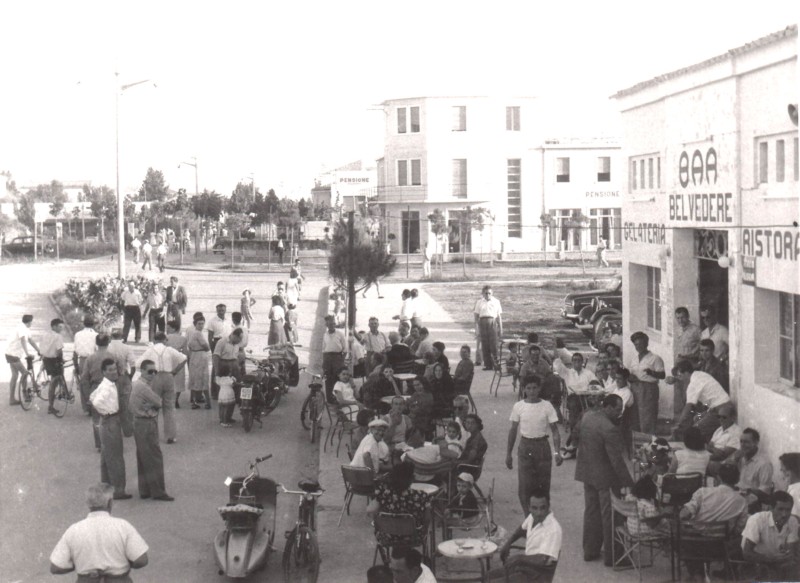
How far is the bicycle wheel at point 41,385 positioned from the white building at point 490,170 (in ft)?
137

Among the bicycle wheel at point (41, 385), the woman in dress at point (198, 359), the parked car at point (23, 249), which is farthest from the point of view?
the parked car at point (23, 249)

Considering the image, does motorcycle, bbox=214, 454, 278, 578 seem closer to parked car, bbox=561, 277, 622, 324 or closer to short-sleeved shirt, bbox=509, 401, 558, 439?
short-sleeved shirt, bbox=509, 401, 558, 439

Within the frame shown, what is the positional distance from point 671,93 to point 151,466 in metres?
8.98

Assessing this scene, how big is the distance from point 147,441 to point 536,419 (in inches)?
177

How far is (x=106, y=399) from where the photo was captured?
12828mm

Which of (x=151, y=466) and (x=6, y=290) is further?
(x=6, y=290)

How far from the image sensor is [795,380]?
13133mm

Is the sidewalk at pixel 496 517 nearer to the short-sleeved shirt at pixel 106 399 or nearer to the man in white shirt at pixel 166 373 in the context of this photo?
the man in white shirt at pixel 166 373

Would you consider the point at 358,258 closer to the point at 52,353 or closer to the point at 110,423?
the point at 52,353

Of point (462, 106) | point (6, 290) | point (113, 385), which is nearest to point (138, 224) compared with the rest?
point (462, 106)

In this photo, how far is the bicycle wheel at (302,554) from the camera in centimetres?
1023

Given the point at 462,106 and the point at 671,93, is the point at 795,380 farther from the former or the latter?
the point at 462,106

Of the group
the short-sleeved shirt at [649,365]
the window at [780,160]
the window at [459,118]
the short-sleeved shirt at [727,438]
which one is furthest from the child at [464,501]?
the window at [459,118]

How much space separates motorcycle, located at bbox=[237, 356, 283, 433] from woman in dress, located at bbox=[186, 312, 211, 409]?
2.98ft
